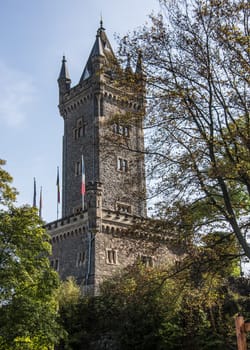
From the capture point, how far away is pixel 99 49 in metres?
42.8

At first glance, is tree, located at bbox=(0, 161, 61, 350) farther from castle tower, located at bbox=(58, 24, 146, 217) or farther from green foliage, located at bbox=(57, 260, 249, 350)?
castle tower, located at bbox=(58, 24, 146, 217)

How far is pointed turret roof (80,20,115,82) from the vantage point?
42778mm

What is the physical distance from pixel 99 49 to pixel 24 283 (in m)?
26.8

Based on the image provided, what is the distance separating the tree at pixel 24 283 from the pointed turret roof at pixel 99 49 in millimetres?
22838

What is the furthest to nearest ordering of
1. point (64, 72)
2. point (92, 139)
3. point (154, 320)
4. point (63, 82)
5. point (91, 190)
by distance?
point (64, 72)
point (63, 82)
point (92, 139)
point (91, 190)
point (154, 320)

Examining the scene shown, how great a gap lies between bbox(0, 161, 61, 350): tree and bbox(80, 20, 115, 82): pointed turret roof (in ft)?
74.9

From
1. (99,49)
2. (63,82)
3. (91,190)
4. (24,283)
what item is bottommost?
(24,283)

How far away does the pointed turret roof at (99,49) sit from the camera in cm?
4278

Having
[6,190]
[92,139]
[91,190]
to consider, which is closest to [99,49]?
[92,139]

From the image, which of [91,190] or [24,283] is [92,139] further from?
[24,283]

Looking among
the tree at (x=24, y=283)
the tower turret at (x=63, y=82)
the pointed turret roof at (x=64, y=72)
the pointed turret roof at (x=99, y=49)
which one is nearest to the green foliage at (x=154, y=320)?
the tree at (x=24, y=283)

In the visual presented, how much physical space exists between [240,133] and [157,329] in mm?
15387

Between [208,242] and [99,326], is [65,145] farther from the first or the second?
[208,242]

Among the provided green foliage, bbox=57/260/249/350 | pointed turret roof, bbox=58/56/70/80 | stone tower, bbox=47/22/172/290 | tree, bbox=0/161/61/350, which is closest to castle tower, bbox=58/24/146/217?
stone tower, bbox=47/22/172/290
